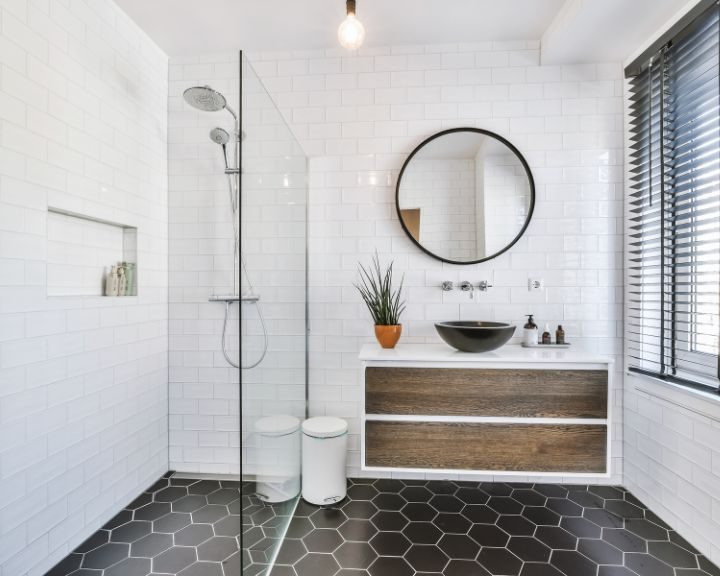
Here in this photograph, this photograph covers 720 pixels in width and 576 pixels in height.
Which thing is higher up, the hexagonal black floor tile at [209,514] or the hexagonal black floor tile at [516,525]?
the hexagonal black floor tile at [516,525]

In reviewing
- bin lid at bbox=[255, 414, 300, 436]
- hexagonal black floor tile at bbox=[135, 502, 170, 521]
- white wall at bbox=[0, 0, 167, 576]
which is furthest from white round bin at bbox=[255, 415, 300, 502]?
white wall at bbox=[0, 0, 167, 576]

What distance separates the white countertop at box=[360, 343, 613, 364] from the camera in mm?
1913

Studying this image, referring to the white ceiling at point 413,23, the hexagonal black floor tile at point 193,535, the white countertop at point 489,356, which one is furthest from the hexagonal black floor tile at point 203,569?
the white ceiling at point 413,23

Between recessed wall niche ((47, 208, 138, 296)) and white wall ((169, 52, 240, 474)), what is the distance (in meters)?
0.33

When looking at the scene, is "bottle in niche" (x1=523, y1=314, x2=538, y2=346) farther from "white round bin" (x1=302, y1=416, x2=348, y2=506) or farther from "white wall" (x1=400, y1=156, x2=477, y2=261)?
"white round bin" (x1=302, y1=416, x2=348, y2=506)

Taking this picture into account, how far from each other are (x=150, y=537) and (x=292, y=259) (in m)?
1.49

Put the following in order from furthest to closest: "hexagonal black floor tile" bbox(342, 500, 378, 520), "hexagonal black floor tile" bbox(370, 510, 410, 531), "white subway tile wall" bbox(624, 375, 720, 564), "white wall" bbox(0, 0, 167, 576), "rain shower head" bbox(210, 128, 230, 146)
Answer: "rain shower head" bbox(210, 128, 230, 146), "hexagonal black floor tile" bbox(342, 500, 378, 520), "hexagonal black floor tile" bbox(370, 510, 410, 531), "white subway tile wall" bbox(624, 375, 720, 564), "white wall" bbox(0, 0, 167, 576)

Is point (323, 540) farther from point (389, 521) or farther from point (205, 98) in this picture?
point (205, 98)

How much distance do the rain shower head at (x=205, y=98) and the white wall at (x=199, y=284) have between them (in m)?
0.45

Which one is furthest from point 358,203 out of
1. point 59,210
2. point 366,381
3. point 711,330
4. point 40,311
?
point 711,330

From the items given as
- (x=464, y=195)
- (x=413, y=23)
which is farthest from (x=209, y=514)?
(x=413, y=23)

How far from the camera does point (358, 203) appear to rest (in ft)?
8.16

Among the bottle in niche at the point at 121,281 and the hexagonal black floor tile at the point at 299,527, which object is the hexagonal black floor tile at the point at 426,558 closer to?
the hexagonal black floor tile at the point at 299,527

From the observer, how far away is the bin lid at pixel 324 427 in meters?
2.14
